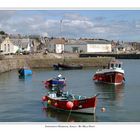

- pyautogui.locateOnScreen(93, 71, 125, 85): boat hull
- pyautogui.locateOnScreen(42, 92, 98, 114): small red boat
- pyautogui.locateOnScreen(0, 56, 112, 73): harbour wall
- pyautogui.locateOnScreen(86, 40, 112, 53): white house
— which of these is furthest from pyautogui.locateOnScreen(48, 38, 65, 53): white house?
pyautogui.locateOnScreen(42, 92, 98, 114): small red boat

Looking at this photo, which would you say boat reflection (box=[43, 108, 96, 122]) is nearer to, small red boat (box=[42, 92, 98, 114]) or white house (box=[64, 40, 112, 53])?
small red boat (box=[42, 92, 98, 114])

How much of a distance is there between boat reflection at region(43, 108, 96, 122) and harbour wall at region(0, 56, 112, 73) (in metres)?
13.9

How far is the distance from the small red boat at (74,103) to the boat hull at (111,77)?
631cm

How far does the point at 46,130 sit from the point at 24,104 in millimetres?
3136

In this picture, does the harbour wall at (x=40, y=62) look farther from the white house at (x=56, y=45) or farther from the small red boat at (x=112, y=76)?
the small red boat at (x=112, y=76)

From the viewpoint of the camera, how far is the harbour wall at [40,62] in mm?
22736

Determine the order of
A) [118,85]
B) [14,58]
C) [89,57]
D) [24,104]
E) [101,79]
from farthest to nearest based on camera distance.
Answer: [89,57] < [14,58] < [101,79] < [118,85] < [24,104]

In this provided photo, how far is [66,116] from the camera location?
7496 millimetres

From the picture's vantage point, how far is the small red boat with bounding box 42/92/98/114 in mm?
7789

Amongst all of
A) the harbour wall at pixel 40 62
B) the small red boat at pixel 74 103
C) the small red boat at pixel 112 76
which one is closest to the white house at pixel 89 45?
the small red boat at pixel 112 76

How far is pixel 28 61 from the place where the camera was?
82.7 feet

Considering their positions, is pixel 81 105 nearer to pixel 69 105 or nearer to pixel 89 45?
pixel 69 105
